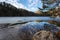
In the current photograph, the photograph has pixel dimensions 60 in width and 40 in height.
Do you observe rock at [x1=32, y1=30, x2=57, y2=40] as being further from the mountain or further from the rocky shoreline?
the mountain

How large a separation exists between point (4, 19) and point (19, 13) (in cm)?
25

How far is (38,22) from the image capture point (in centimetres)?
175

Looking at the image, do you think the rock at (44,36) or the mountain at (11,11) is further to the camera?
the mountain at (11,11)

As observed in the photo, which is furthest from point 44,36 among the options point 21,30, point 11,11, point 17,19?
point 11,11

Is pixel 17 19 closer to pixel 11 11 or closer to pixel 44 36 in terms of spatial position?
pixel 11 11

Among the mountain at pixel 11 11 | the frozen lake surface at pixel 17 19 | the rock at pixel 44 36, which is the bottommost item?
the rock at pixel 44 36

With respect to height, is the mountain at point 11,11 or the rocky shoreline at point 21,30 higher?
the mountain at point 11,11

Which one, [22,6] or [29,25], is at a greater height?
[22,6]

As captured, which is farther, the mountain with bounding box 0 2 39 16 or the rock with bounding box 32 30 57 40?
the mountain with bounding box 0 2 39 16

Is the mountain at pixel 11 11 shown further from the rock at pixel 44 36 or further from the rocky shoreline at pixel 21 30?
the rock at pixel 44 36

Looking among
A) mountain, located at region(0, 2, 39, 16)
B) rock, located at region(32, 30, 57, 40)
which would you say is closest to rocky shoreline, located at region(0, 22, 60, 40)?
rock, located at region(32, 30, 57, 40)

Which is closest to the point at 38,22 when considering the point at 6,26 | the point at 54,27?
the point at 54,27

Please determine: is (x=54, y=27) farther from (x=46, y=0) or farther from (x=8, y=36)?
(x=8, y=36)

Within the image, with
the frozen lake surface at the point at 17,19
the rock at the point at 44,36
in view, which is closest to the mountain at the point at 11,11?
the frozen lake surface at the point at 17,19
